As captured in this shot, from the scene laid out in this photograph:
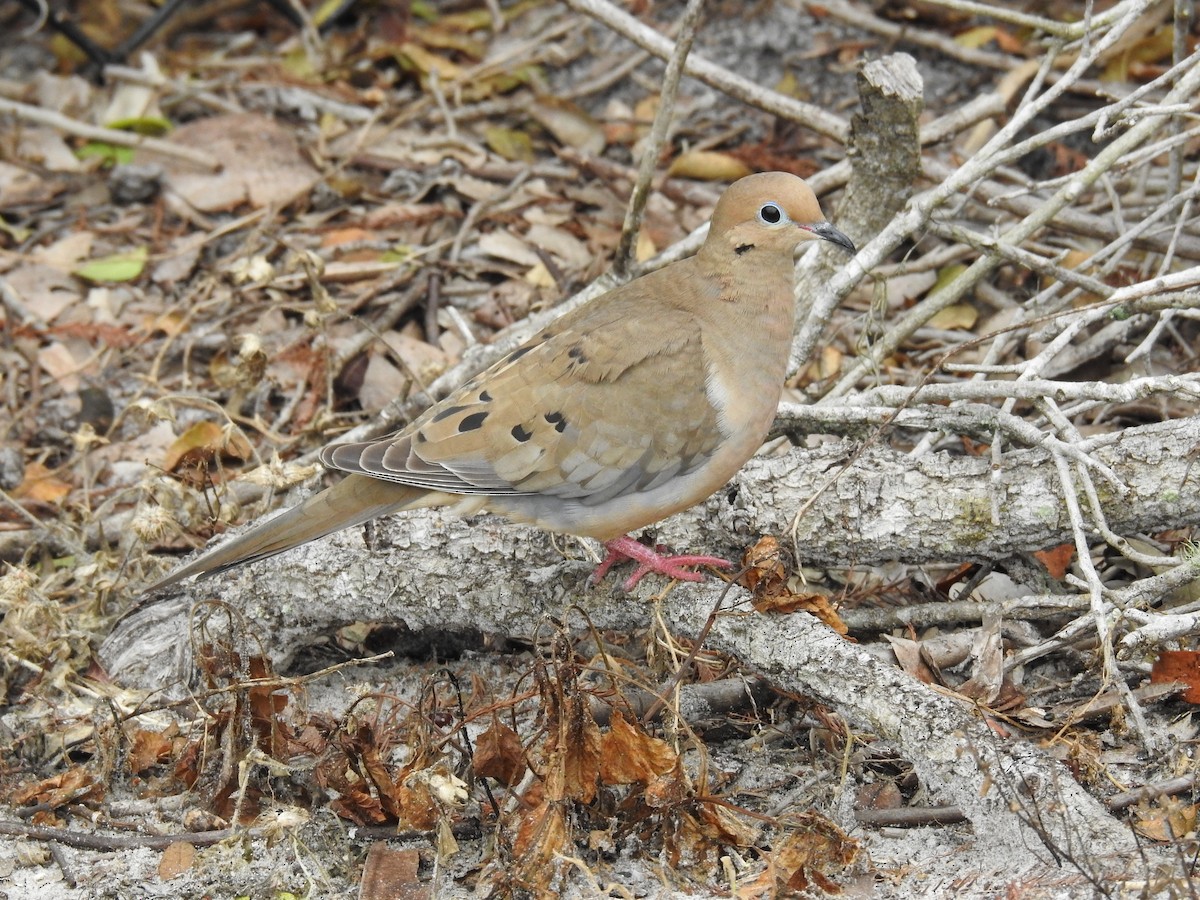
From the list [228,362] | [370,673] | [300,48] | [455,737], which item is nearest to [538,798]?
[455,737]

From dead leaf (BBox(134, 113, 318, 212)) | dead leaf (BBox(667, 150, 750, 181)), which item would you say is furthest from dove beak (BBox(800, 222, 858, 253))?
dead leaf (BBox(134, 113, 318, 212))

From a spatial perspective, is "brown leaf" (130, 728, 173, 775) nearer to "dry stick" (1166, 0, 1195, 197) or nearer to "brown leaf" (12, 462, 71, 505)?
"brown leaf" (12, 462, 71, 505)

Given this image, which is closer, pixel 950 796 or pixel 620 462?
pixel 950 796

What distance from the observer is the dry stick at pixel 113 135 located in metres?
5.97

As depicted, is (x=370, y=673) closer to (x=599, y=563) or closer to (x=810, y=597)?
(x=599, y=563)

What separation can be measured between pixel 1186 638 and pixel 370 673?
7.27ft

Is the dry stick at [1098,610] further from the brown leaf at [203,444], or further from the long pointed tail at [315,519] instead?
the brown leaf at [203,444]

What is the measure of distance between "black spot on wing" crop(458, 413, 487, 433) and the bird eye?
0.95m

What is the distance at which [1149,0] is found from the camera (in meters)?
3.97

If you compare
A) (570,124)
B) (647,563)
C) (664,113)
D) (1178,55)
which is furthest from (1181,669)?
(570,124)

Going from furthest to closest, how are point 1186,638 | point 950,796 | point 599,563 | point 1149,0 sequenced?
point 1149,0, point 599,563, point 1186,638, point 950,796

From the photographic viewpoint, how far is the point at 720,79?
5.14 meters

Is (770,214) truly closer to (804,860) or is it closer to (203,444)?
(804,860)

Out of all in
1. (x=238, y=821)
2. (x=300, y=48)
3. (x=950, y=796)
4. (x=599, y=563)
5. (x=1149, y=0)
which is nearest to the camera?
(x=950, y=796)
